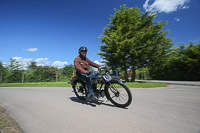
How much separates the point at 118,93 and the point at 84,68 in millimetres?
1450

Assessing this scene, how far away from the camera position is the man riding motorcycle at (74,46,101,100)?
120 inches

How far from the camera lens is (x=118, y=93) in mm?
2908

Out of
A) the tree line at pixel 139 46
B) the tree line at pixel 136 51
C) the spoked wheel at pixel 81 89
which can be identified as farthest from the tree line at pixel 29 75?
the spoked wheel at pixel 81 89

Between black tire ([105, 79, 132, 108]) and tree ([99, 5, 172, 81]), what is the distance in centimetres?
973

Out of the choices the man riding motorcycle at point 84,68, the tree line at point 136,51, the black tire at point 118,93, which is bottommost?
the black tire at point 118,93

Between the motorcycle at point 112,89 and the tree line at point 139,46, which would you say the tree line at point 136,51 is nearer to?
the tree line at point 139,46

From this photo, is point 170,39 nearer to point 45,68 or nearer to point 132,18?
point 132,18

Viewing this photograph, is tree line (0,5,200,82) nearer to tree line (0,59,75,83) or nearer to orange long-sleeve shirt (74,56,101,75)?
tree line (0,59,75,83)

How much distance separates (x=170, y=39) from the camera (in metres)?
13.8

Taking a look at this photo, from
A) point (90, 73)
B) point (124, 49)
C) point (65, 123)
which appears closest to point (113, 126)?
point (65, 123)

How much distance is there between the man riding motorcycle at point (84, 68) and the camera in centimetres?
306

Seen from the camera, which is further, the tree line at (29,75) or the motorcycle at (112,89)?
the tree line at (29,75)

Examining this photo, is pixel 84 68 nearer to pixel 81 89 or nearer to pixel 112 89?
pixel 81 89

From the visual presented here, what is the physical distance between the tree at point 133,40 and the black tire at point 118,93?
31.9 feet
